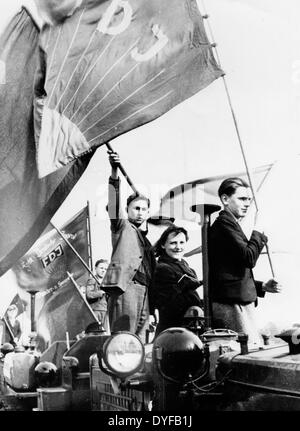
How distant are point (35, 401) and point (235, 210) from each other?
1895mm

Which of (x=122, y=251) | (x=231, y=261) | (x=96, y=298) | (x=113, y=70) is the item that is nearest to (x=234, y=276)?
(x=231, y=261)

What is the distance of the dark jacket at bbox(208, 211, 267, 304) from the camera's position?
3744 millimetres

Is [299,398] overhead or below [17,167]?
below

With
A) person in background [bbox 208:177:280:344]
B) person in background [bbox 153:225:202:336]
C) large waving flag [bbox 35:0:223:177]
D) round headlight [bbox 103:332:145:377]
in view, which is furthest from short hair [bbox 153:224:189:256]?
round headlight [bbox 103:332:145:377]

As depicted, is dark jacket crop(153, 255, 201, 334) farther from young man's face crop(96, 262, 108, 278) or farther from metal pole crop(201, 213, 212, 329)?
metal pole crop(201, 213, 212, 329)

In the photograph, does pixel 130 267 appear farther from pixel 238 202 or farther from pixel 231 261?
pixel 238 202

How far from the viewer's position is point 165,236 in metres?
4.24

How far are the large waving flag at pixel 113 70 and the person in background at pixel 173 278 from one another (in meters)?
1.01

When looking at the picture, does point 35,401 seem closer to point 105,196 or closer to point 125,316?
point 125,316

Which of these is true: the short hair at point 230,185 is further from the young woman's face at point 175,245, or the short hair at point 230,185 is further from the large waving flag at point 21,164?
the large waving flag at point 21,164

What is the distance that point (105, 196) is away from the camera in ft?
14.5

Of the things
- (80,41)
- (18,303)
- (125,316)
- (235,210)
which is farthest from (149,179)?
(18,303)

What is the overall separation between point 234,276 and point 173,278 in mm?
571

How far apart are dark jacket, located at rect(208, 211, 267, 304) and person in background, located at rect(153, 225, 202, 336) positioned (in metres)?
0.44
